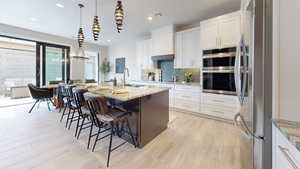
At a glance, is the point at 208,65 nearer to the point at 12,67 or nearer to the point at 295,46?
the point at 295,46

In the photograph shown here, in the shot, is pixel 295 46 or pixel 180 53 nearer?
pixel 295 46

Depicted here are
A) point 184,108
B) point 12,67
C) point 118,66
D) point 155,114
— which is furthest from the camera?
point 118,66

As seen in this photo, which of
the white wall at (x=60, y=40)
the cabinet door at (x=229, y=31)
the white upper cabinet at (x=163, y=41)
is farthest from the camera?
the white wall at (x=60, y=40)

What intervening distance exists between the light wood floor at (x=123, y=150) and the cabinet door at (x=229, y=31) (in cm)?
192

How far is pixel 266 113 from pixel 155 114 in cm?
170

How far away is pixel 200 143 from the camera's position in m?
2.28

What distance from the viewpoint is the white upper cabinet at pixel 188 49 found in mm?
3826

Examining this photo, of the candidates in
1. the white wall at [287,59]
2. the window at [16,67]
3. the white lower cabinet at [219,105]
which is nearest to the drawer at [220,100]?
the white lower cabinet at [219,105]

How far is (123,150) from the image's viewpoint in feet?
6.80

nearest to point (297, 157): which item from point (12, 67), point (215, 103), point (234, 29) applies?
point (215, 103)

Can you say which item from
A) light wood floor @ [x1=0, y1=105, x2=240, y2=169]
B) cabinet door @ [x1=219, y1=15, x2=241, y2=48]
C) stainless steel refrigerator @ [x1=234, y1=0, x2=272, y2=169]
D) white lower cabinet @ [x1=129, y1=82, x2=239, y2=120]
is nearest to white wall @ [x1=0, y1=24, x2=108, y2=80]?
light wood floor @ [x1=0, y1=105, x2=240, y2=169]

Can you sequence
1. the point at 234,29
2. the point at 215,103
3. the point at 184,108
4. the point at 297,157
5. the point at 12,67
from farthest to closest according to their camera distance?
1. the point at 12,67
2. the point at 184,108
3. the point at 215,103
4. the point at 234,29
5. the point at 297,157

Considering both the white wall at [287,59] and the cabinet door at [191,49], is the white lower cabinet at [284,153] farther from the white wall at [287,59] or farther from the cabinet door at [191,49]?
the cabinet door at [191,49]

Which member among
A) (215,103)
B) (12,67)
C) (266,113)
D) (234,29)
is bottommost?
(215,103)
